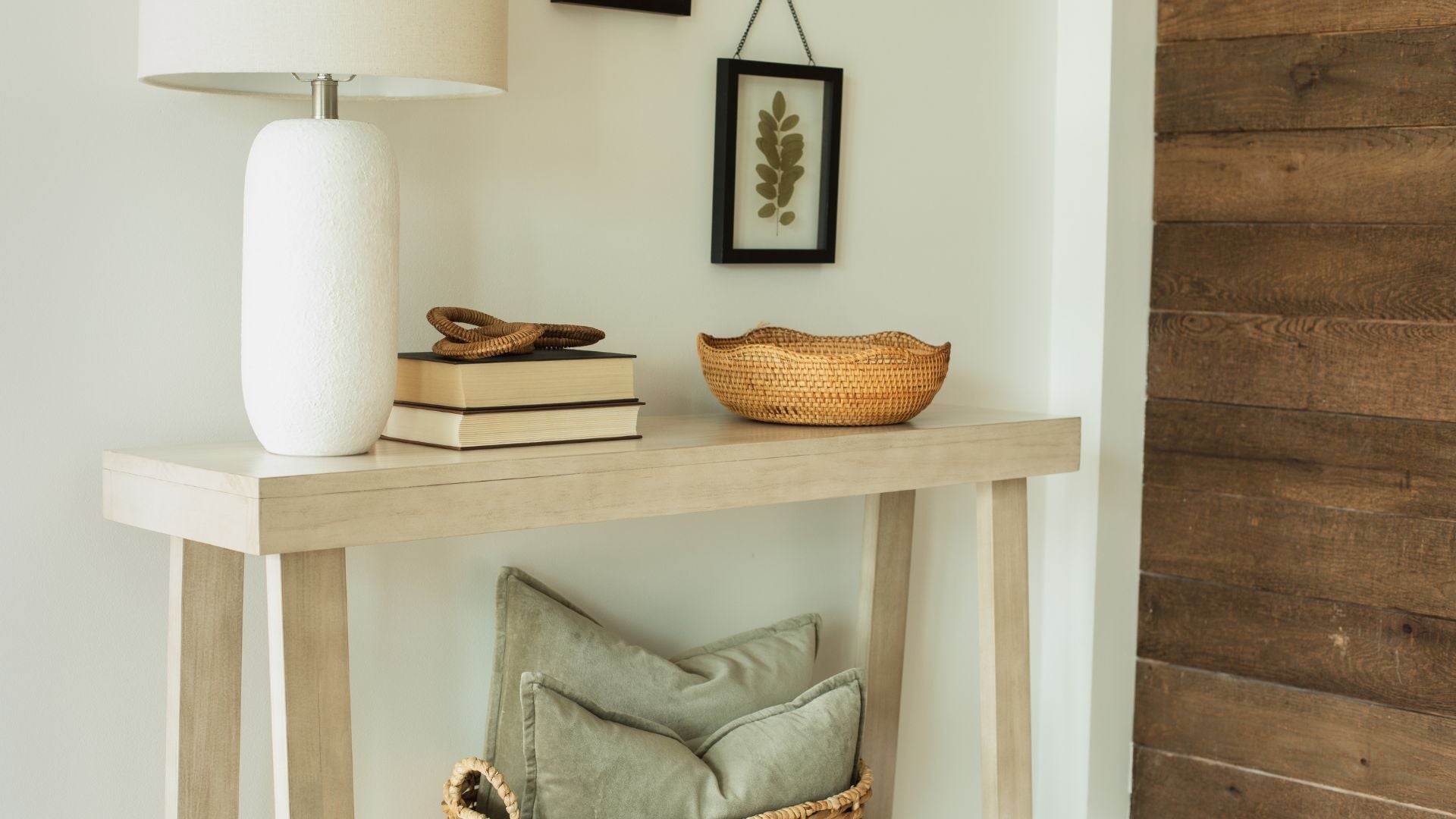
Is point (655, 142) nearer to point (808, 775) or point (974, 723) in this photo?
point (808, 775)

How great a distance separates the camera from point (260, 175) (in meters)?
1.16

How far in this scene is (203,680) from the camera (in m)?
1.29

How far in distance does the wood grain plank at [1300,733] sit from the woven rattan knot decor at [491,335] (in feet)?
4.06

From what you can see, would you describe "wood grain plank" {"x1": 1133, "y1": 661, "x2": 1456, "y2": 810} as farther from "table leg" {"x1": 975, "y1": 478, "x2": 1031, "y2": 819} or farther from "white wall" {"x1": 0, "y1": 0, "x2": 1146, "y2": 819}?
"table leg" {"x1": 975, "y1": 478, "x2": 1031, "y2": 819}

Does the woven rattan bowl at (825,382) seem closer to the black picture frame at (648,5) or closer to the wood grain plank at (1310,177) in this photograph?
the black picture frame at (648,5)

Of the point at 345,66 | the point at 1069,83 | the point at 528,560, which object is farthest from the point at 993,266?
the point at 345,66

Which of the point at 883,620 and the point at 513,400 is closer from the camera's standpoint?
the point at 513,400

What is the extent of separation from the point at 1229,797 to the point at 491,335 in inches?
57.1

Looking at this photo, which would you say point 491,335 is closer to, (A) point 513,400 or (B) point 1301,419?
(A) point 513,400

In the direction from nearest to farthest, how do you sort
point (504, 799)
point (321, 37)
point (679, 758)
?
point (321, 37)
point (504, 799)
point (679, 758)

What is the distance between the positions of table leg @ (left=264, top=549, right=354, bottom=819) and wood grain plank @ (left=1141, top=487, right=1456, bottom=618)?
1.46 metres

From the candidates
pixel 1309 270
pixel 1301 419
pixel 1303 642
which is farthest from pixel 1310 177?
pixel 1303 642

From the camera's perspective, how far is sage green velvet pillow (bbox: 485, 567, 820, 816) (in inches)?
60.4

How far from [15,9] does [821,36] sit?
1.01m
